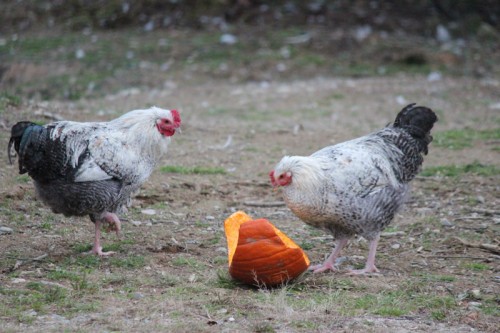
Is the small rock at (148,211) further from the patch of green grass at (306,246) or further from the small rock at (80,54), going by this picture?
the small rock at (80,54)

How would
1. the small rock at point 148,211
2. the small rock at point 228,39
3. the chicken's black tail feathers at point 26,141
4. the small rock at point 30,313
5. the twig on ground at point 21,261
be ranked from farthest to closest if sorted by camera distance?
the small rock at point 228,39
the small rock at point 148,211
the chicken's black tail feathers at point 26,141
the twig on ground at point 21,261
the small rock at point 30,313

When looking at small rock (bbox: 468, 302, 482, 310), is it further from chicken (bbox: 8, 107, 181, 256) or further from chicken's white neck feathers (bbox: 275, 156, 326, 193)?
chicken (bbox: 8, 107, 181, 256)

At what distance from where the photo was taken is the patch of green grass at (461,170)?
361 inches

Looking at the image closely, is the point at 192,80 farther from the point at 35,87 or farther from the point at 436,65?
the point at 436,65

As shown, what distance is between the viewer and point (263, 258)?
551cm

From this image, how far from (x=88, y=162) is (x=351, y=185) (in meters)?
2.25

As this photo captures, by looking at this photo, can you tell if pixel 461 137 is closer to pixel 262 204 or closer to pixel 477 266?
pixel 262 204

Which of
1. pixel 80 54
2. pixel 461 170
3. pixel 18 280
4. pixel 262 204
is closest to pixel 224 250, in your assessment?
pixel 262 204

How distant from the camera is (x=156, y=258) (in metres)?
6.30

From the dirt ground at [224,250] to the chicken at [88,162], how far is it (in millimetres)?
476

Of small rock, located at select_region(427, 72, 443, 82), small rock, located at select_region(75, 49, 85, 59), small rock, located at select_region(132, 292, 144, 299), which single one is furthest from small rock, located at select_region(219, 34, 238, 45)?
small rock, located at select_region(132, 292, 144, 299)

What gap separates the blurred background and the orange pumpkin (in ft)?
29.4

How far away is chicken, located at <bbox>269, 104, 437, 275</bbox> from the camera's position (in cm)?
601

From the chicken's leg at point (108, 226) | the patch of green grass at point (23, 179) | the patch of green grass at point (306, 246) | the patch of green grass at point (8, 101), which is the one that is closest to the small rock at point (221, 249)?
the patch of green grass at point (306, 246)
